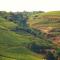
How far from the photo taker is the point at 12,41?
52.5 meters

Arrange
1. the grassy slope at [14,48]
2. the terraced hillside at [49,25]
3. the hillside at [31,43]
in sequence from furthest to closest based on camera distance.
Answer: the terraced hillside at [49,25] → the hillside at [31,43] → the grassy slope at [14,48]

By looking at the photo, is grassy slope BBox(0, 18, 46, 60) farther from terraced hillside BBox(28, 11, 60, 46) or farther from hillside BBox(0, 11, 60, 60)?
terraced hillside BBox(28, 11, 60, 46)

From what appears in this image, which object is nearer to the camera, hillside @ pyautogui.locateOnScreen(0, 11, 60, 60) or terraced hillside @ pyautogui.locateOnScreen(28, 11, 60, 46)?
hillside @ pyautogui.locateOnScreen(0, 11, 60, 60)

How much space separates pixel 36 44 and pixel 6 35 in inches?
275

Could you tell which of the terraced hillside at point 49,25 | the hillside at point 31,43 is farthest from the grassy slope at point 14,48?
the terraced hillside at point 49,25

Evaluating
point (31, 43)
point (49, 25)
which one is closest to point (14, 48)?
point (31, 43)

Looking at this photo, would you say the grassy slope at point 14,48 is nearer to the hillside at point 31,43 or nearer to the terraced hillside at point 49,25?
the hillside at point 31,43

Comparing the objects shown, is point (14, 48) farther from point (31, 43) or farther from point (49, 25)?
point (49, 25)

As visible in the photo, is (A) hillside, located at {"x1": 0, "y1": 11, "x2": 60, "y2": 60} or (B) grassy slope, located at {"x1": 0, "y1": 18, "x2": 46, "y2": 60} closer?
(B) grassy slope, located at {"x1": 0, "y1": 18, "x2": 46, "y2": 60}

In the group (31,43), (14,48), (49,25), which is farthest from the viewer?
(49,25)

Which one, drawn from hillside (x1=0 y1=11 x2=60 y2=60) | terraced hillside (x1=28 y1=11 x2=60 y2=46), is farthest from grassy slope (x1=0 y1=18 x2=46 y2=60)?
terraced hillside (x1=28 y1=11 x2=60 y2=46)

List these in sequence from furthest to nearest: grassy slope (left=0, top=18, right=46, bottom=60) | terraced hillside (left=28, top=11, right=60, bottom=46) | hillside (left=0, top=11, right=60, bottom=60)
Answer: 1. terraced hillside (left=28, top=11, right=60, bottom=46)
2. hillside (left=0, top=11, right=60, bottom=60)
3. grassy slope (left=0, top=18, right=46, bottom=60)

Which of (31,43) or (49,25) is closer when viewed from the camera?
(31,43)

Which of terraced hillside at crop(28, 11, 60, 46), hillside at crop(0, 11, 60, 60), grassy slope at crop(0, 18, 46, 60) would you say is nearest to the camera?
grassy slope at crop(0, 18, 46, 60)
